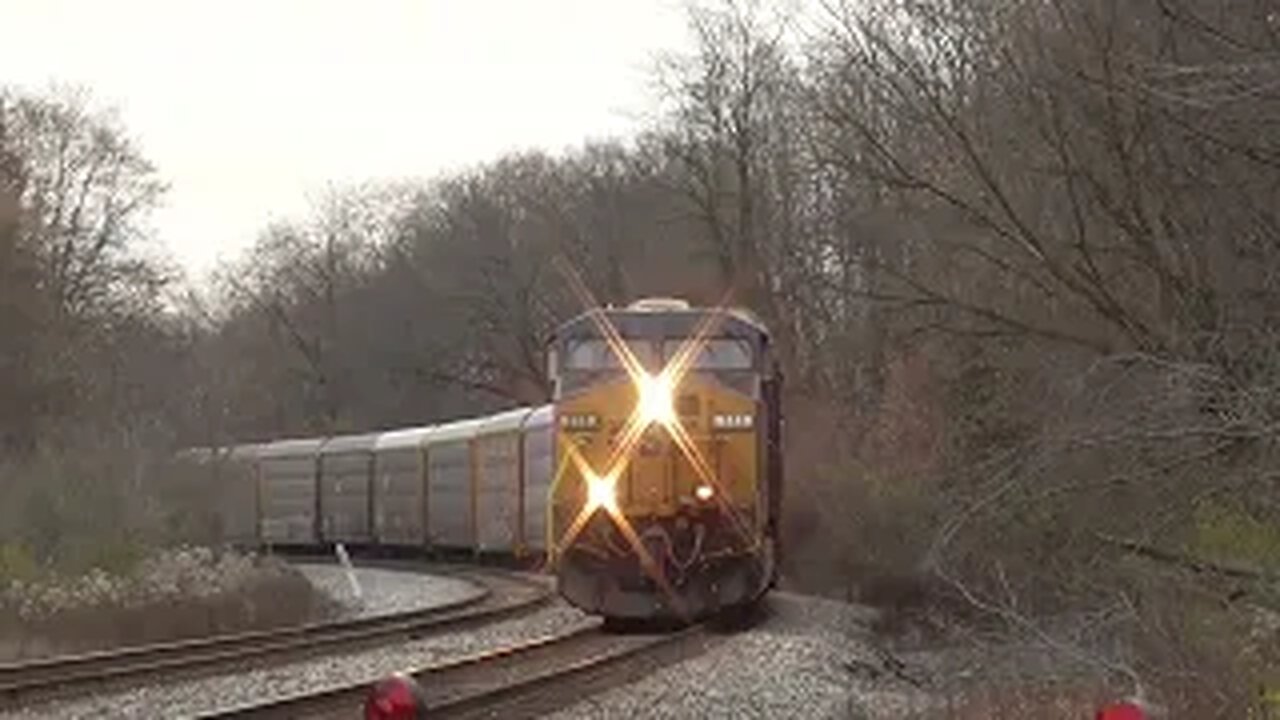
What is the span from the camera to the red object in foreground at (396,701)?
605 cm

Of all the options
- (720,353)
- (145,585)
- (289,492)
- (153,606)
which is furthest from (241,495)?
(720,353)

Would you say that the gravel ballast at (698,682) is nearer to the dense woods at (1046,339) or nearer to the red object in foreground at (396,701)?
the dense woods at (1046,339)

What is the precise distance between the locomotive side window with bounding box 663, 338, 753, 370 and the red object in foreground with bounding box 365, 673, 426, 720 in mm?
15047

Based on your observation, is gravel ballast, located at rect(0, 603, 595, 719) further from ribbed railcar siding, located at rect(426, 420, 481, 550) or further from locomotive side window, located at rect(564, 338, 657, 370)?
ribbed railcar siding, located at rect(426, 420, 481, 550)

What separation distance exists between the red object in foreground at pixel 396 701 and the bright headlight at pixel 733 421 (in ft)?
48.3

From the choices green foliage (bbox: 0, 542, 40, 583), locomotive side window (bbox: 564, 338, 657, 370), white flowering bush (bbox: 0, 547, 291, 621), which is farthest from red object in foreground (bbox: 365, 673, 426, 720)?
green foliage (bbox: 0, 542, 40, 583)

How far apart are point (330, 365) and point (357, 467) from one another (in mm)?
41290

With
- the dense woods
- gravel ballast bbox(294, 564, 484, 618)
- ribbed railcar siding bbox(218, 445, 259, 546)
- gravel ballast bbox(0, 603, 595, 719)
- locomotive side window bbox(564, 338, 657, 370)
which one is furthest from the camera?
ribbed railcar siding bbox(218, 445, 259, 546)

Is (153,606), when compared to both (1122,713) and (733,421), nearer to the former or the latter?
(733,421)

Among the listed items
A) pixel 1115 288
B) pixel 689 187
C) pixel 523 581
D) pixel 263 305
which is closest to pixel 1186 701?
pixel 1115 288

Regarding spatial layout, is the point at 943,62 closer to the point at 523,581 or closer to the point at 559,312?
the point at 523,581

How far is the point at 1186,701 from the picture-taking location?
1059 cm

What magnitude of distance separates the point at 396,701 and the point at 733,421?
49.0 ft

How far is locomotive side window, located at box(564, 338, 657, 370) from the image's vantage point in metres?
21.1
